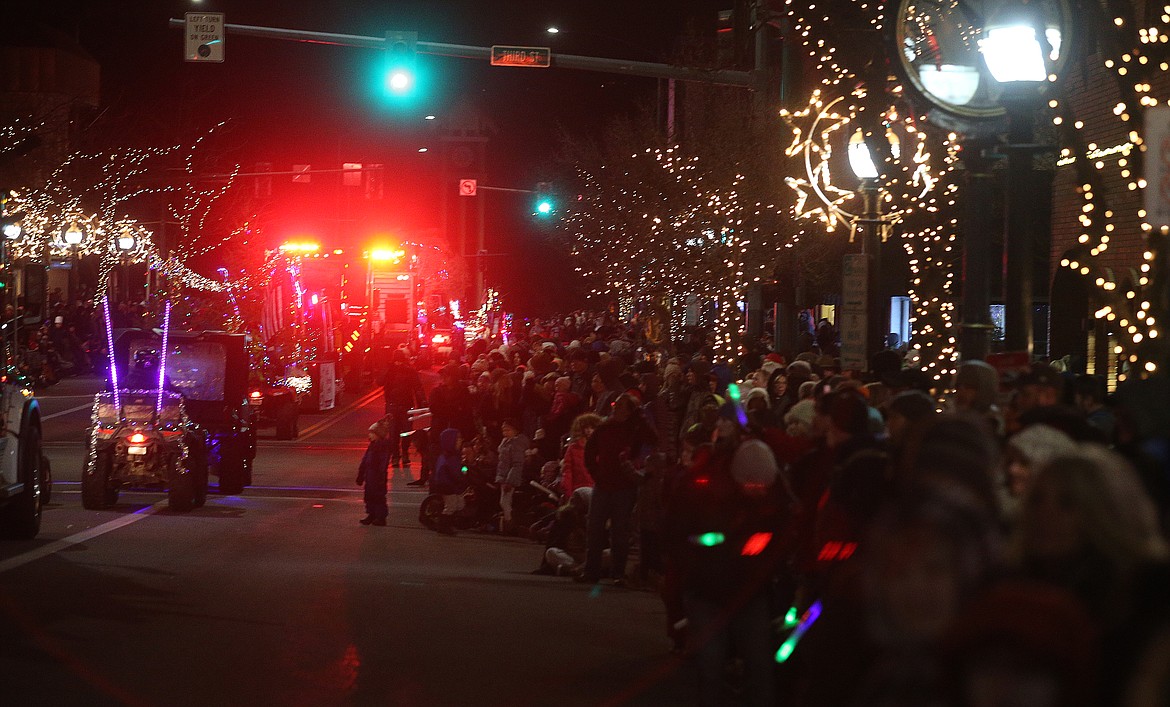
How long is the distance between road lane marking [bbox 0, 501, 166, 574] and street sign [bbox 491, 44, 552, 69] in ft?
24.5

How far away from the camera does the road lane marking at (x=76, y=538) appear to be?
548 inches

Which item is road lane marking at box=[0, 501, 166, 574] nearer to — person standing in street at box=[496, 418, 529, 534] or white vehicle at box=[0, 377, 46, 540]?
white vehicle at box=[0, 377, 46, 540]

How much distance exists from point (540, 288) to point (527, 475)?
83554mm

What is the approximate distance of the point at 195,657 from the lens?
990cm

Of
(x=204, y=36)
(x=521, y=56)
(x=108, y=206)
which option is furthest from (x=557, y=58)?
(x=108, y=206)

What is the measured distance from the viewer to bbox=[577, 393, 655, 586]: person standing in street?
542 inches

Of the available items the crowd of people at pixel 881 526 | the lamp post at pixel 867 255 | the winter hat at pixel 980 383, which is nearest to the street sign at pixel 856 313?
the lamp post at pixel 867 255

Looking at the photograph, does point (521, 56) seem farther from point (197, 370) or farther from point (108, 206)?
point (108, 206)

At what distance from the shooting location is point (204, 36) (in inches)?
823

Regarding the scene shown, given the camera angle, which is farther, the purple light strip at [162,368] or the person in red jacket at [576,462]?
the purple light strip at [162,368]

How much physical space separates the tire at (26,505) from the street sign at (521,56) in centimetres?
856

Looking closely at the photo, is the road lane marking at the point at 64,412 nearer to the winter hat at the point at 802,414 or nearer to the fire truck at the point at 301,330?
the fire truck at the point at 301,330

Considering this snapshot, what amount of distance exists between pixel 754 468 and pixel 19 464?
9462 millimetres

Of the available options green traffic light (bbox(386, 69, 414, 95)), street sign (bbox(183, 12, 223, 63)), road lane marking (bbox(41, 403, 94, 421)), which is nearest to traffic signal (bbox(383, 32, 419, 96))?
green traffic light (bbox(386, 69, 414, 95))
